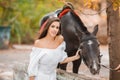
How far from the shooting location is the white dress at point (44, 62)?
501 cm

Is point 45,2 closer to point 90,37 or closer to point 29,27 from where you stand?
point 29,27

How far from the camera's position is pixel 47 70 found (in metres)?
5.11

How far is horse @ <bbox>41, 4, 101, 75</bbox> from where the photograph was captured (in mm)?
6035

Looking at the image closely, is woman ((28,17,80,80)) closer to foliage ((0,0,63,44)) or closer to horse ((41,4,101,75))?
horse ((41,4,101,75))

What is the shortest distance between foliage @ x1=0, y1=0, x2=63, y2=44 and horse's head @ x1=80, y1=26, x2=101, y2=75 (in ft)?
37.9

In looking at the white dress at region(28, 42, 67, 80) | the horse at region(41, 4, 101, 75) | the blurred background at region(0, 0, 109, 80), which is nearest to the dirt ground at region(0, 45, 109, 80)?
the blurred background at region(0, 0, 109, 80)

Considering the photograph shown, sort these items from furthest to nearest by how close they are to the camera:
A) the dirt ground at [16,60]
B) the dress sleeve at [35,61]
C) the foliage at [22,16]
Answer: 1. the foliage at [22,16]
2. the dirt ground at [16,60]
3. the dress sleeve at [35,61]

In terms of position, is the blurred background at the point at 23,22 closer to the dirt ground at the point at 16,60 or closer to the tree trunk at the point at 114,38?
the dirt ground at the point at 16,60

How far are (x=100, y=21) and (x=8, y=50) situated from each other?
5.16m

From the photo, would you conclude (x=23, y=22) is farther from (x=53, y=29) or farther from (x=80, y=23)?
(x=53, y=29)

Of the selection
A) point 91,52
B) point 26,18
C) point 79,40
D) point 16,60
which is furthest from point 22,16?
point 91,52

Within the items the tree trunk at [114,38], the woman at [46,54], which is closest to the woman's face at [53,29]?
the woman at [46,54]

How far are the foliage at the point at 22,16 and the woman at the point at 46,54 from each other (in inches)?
499

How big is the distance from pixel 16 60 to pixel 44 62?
336 inches
